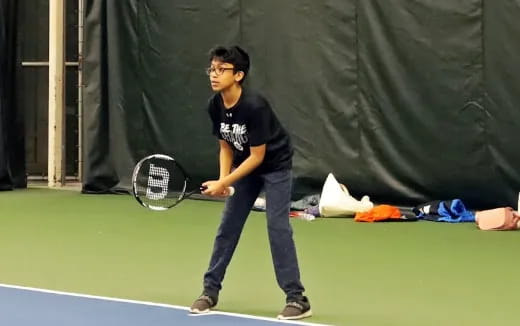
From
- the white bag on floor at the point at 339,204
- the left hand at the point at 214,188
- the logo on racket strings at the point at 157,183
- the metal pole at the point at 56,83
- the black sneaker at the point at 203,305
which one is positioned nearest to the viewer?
the left hand at the point at 214,188

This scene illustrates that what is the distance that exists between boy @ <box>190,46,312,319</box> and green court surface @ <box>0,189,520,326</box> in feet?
0.77

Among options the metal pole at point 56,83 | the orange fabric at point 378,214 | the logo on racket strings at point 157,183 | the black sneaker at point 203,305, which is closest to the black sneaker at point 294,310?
the black sneaker at point 203,305

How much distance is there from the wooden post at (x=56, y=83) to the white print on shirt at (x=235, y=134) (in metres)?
6.84

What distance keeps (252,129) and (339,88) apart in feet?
16.2

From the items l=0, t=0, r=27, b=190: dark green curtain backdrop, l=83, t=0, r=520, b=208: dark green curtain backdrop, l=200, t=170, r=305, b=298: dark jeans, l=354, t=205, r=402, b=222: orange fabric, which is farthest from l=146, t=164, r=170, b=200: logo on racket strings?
l=0, t=0, r=27, b=190: dark green curtain backdrop

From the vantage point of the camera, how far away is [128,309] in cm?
410

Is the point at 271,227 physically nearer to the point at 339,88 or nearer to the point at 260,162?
the point at 260,162

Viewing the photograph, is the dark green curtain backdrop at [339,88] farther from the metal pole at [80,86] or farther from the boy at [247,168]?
the boy at [247,168]

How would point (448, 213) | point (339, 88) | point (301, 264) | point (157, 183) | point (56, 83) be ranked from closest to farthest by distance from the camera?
point (157, 183), point (301, 264), point (448, 213), point (339, 88), point (56, 83)

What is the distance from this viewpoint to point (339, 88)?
8680 millimetres

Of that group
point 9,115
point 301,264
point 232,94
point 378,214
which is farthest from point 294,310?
point 9,115

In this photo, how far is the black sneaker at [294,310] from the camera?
3.88m

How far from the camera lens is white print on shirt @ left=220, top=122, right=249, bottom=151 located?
12.8ft

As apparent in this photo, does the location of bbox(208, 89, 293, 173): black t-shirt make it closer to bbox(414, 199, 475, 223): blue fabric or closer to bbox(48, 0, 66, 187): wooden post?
bbox(414, 199, 475, 223): blue fabric
